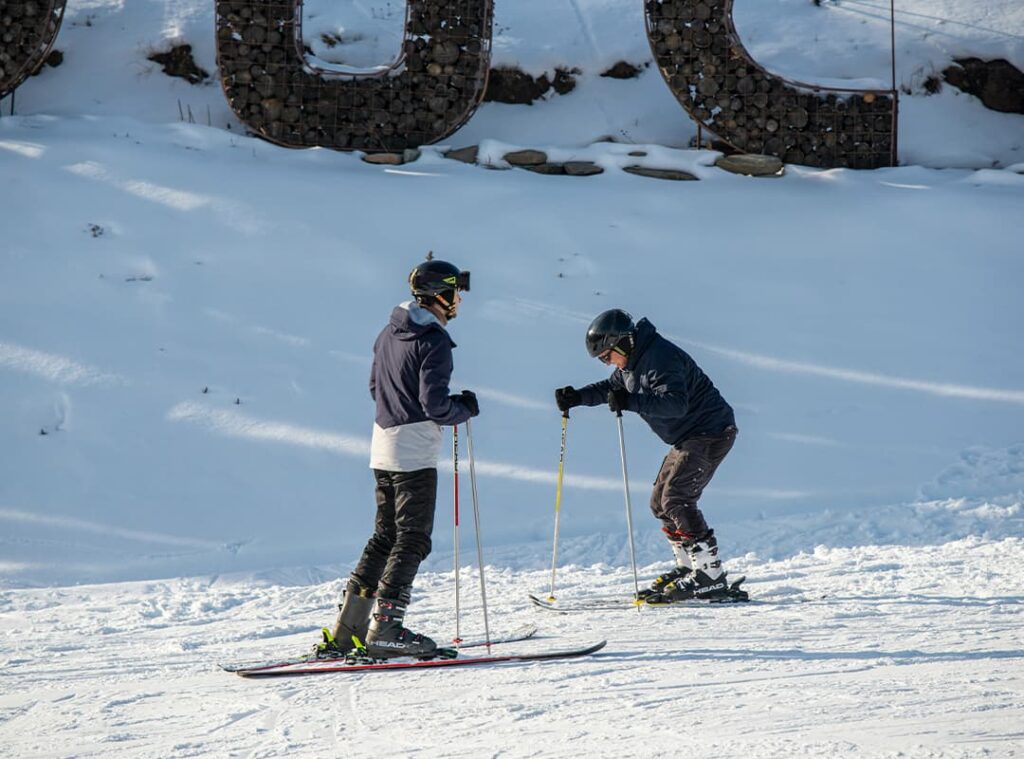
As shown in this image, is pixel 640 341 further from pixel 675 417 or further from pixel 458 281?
pixel 458 281

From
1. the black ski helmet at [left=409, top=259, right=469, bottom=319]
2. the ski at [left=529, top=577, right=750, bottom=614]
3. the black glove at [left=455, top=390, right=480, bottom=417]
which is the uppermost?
the black ski helmet at [left=409, top=259, right=469, bottom=319]

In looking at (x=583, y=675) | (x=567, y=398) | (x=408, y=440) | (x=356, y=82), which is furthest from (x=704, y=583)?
(x=356, y=82)

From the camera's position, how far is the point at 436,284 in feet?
18.4

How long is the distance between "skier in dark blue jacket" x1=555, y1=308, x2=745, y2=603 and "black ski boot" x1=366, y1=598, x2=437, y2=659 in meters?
1.64

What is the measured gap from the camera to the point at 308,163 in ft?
44.2

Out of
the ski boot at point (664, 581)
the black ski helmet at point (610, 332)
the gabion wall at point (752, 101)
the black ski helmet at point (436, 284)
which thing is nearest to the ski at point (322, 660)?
the ski boot at point (664, 581)

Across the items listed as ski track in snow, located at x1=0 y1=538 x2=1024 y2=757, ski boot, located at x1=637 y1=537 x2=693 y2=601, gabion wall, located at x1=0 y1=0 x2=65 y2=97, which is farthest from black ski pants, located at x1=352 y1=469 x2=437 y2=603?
gabion wall, located at x1=0 y1=0 x2=65 y2=97

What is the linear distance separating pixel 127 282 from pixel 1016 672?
28.7 ft

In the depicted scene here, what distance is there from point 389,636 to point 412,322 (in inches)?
56.0

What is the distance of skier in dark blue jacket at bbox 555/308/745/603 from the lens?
648 cm

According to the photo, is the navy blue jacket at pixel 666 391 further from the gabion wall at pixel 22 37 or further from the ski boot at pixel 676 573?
the gabion wall at pixel 22 37

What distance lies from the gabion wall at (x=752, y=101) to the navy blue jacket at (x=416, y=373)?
868cm

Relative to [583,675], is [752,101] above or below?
above

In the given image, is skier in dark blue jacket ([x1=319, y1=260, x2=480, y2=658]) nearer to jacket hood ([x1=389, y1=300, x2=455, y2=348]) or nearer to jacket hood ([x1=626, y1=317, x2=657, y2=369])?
jacket hood ([x1=389, y1=300, x2=455, y2=348])
